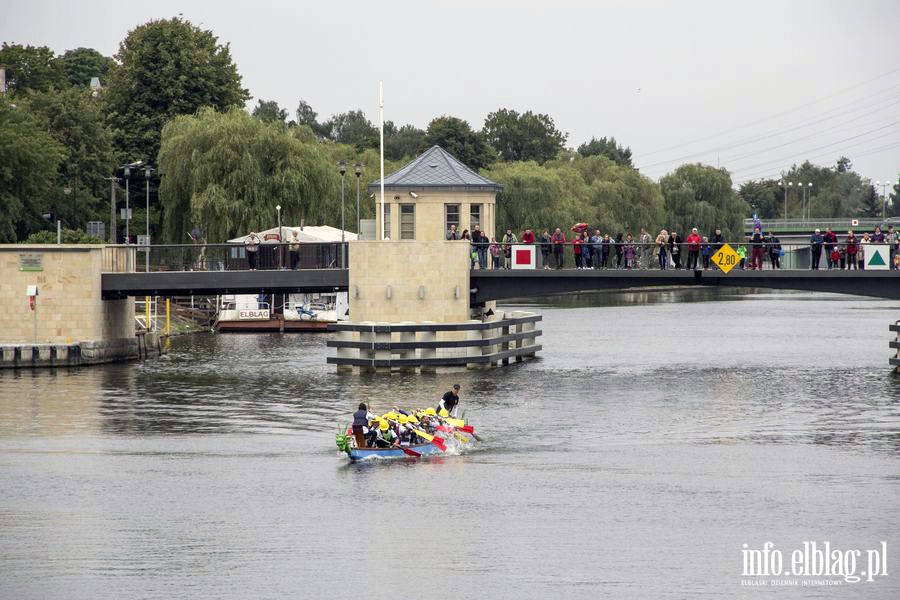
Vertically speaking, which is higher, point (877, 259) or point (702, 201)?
point (702, 201)

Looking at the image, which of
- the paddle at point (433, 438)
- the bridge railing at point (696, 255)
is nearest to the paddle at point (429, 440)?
the paddle at point (433, 438)

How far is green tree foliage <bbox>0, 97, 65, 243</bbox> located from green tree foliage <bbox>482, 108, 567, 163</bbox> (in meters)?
98.1

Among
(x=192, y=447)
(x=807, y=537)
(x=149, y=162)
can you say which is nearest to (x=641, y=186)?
(x=149, y=162)

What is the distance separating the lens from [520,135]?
19500 cm

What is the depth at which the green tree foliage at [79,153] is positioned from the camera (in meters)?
107

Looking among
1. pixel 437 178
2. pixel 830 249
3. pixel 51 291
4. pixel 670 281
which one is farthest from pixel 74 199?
pixel 830 249

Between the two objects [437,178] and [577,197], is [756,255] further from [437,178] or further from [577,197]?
[577,197]

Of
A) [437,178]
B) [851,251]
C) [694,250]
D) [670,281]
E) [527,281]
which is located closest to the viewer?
[851,251]

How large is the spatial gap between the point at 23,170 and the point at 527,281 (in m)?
43.7

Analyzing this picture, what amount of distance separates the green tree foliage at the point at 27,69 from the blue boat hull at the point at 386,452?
314 feet

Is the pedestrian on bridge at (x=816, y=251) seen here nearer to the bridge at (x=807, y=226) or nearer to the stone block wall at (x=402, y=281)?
the stone block wall at (x=402, y=281)

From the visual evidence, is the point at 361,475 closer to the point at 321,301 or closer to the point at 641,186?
the point at 321,301

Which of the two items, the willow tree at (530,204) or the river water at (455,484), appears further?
the willow tree at (530,204)

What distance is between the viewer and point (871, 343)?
81188 mm
